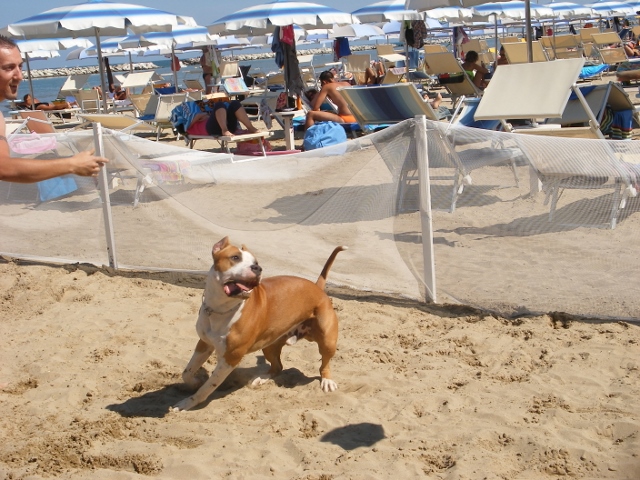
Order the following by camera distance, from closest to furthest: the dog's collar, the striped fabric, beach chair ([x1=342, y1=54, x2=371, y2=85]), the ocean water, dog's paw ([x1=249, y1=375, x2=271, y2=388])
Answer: the dog's collar → dog's paw ([x1=249, y1=375, x2=271, y2=388]) → the striped fabric → beach chair ([x1=342, y1=54, x2=371, y2=85]) → the ocean water

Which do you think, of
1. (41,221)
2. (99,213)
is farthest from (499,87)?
(41,221)

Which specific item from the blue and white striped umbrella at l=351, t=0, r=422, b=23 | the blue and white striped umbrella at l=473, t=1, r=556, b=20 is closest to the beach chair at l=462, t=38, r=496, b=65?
the blue and white striped umbrella at l=473, t=1, r=556, b=20

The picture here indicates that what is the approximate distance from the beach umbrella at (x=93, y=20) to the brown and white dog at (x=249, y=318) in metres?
9.26

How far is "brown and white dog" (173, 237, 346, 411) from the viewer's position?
329cm

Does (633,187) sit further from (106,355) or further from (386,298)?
(106,355)

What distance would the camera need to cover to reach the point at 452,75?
552 inches

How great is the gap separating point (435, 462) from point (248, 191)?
275 centimetres

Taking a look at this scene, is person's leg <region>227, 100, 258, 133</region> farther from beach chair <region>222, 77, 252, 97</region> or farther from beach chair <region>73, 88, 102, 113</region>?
beach chair <region>73, 88, 102, 113</region>

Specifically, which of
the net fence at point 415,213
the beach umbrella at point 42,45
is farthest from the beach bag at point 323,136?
the beach umbrella at point 42,45

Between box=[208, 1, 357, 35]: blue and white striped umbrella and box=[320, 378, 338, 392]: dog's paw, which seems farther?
box=[208, 1, 357, 35]: blue and white striped umbrella

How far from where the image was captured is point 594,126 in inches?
272

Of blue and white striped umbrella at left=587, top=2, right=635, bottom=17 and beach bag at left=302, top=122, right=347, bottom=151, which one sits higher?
blue and white striped umbrella at left=587, top=2, right=635, bottom=17

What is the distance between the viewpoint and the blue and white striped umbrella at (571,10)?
75.8ft

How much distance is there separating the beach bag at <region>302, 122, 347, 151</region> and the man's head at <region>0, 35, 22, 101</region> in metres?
5.22
